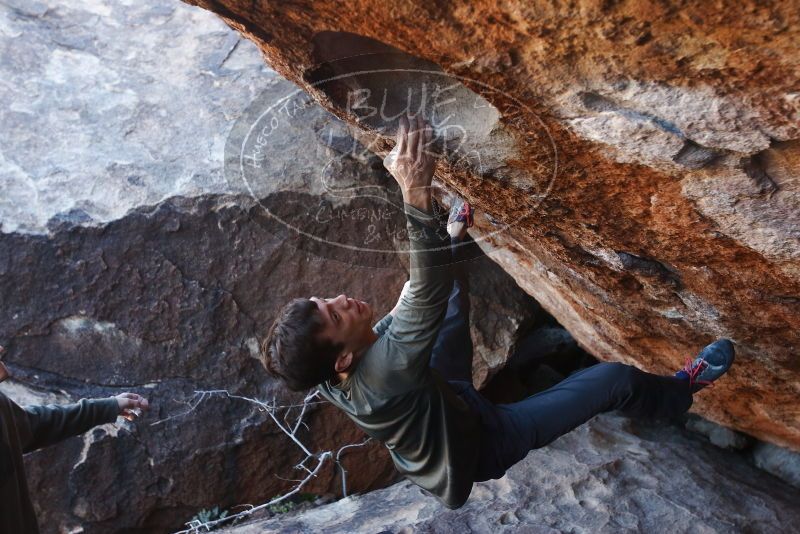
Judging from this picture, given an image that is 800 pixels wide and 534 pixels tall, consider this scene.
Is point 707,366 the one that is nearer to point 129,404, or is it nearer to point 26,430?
point 129,404

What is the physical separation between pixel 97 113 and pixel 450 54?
2.82 metres

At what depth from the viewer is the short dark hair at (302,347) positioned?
213 centimetres

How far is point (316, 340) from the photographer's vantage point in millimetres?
2135

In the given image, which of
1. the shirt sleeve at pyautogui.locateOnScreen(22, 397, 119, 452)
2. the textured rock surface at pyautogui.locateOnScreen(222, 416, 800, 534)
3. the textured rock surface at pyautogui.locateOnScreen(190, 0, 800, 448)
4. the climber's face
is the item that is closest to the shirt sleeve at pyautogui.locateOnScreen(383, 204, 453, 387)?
the climber's face

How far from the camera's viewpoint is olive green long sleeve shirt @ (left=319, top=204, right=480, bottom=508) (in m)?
1.87

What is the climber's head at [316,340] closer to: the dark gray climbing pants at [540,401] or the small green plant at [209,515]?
the dark gray climbing pants at [540,401]

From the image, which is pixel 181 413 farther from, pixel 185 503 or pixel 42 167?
pixel 42 167

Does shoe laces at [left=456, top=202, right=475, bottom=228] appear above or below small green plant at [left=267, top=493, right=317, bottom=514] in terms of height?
above

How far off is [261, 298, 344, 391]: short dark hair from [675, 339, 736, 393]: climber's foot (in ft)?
4.51

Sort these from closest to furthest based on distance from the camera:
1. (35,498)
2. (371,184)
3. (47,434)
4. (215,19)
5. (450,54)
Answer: (450,54) → (47,434) → (35,498) → (371,184) → (215,19)

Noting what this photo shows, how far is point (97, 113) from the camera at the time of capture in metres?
4.01

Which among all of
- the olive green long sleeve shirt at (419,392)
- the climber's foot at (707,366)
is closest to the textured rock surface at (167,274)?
the climber's foot at (707,366)

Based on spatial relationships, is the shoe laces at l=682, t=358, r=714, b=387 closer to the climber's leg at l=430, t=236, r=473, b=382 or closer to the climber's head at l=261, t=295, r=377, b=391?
the climber's leg at l=430, t=236, r=473, b=382

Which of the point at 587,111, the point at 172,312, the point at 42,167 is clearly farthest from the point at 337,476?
the point at 587,111
